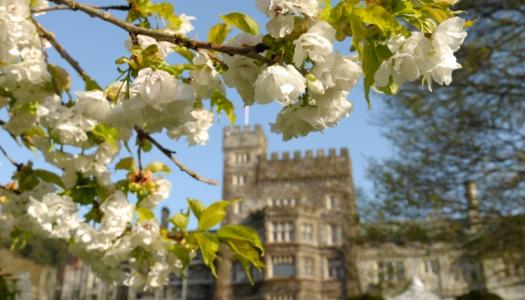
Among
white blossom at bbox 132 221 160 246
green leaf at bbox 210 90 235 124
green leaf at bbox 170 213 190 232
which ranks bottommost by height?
white blossom at bbox 132 221 160 246

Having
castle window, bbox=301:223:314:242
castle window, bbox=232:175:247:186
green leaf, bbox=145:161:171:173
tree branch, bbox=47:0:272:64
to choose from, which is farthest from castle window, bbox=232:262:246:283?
tree branch, bbox=47:0:272:64

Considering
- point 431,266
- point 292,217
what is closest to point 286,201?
point 292,217

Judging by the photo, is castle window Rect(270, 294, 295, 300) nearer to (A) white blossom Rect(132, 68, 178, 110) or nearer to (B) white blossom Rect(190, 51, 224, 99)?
(B) white blossom Rect(190, 51, 224, 99)

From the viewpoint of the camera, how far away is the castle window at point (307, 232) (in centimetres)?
3031

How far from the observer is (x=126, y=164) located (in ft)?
7.95

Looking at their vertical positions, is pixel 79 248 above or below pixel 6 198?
below

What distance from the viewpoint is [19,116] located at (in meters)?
2.32

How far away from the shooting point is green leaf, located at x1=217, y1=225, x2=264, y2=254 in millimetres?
1785

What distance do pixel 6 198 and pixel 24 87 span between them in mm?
647

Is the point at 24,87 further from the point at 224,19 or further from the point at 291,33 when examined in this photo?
the point at 291,33

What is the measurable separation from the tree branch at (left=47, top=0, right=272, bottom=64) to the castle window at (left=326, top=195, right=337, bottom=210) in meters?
30.8

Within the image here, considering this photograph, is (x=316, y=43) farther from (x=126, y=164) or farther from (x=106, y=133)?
(x=126, y=164)

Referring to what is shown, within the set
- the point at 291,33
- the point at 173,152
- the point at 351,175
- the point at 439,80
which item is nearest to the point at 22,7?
the point at 173,152

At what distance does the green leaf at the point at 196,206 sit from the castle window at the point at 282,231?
2850 centimetres
